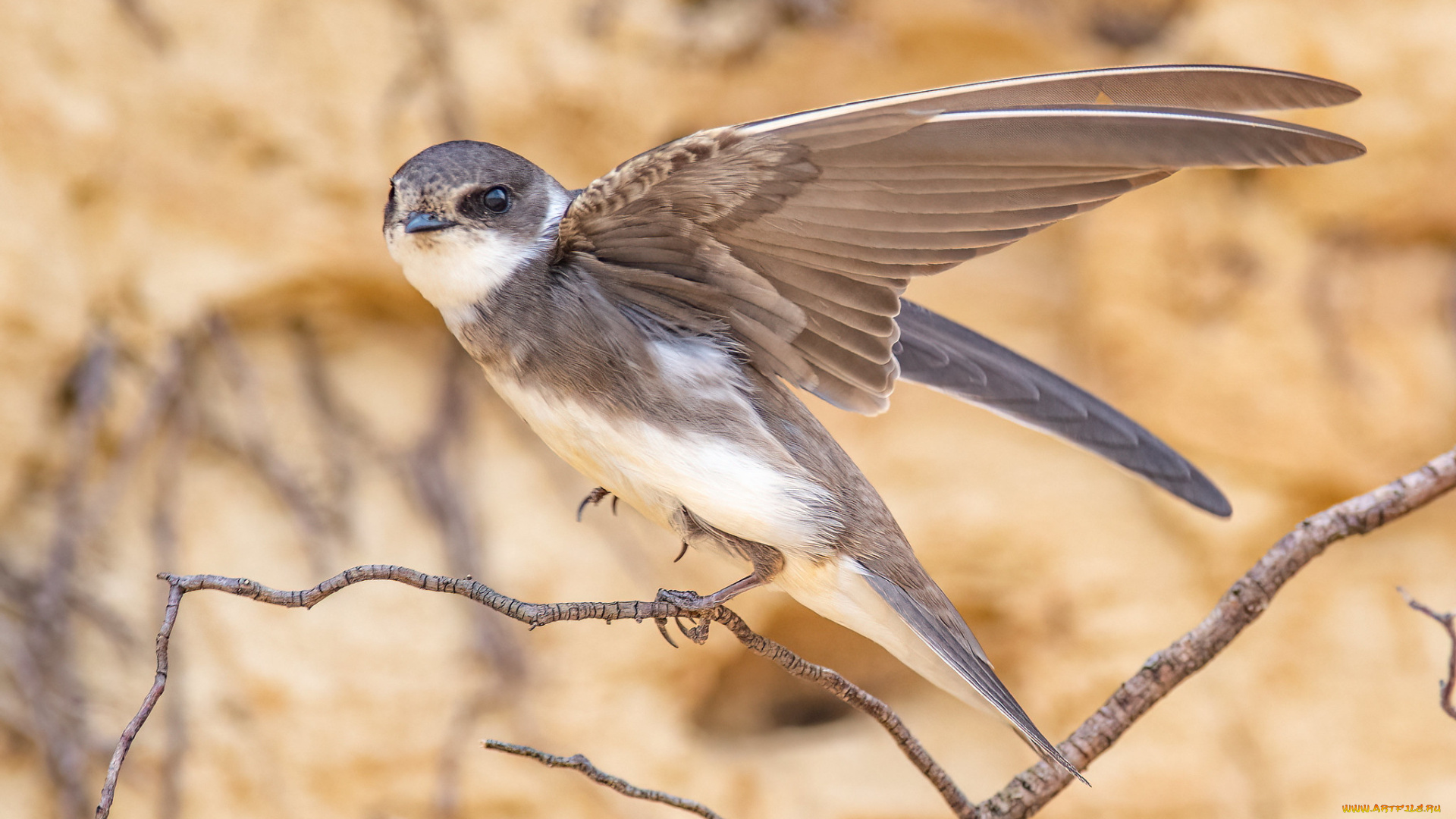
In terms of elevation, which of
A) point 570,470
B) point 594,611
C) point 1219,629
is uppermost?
point 570,470

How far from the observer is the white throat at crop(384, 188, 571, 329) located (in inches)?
Answer: 47.9

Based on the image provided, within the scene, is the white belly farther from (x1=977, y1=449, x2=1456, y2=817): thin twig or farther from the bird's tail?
(x1=977, y1=449, x2=1456, y2=817): thin twig

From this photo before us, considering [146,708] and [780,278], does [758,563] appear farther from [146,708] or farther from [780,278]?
[146,708]

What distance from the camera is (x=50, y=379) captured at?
201 centimetres

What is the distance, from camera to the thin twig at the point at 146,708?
78 centimetres

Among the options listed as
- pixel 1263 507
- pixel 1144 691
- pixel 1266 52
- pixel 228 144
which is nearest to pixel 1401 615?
pixel 1263 507

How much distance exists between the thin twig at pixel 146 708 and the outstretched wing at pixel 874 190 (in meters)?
0.50

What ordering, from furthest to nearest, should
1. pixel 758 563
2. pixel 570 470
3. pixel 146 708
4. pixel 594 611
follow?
pixel 570 470 < pixel 758 563 < pixel 594 611 < pixel 146 708

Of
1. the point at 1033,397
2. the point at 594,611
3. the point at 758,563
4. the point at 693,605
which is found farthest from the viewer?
the point at 1033,397

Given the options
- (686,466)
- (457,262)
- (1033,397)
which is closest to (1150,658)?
(1033,397)

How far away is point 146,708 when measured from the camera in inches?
31.8

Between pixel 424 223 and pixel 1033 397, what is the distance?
2.48 ft

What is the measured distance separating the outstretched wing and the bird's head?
87 millimetres

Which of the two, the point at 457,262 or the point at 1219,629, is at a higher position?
the point at 457,262
